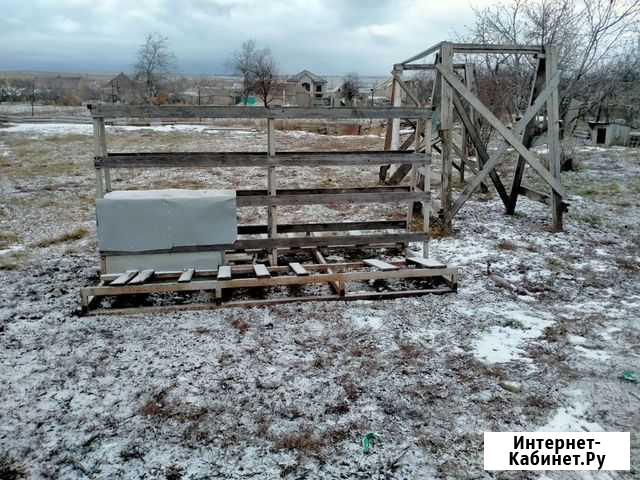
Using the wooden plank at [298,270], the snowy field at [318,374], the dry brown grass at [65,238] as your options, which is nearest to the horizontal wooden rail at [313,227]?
the wooden plank at [298,270]

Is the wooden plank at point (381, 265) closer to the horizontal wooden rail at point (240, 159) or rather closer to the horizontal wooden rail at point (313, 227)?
the horizontal wooden rail at point (313, 227)

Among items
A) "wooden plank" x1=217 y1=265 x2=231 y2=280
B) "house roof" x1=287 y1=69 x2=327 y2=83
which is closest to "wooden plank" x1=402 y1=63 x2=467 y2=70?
"wooden plank" x1=217 y1=265 x2=231 y2=280

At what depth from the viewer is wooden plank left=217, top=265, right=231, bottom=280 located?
4445 mm

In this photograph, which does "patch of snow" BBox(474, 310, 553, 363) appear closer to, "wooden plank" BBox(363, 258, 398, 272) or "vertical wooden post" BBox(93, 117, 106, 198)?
"wooden plank" BBox(363, 258, 398, 272)

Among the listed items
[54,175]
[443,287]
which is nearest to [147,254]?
[443,287]

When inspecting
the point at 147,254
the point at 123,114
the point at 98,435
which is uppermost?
the point at 123,114

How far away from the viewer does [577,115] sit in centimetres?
1323

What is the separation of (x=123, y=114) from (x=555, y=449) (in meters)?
4.35

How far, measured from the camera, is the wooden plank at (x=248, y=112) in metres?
4.57

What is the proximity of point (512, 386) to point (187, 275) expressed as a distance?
2936 mm

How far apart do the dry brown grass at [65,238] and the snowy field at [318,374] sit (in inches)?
7.0

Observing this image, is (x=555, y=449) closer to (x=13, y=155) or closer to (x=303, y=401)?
(x=303, y=401)

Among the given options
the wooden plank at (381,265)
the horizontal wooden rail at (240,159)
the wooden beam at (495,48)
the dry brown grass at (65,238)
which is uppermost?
the wooden beam at (495,48)

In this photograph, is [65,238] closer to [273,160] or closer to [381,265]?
[273,160]
